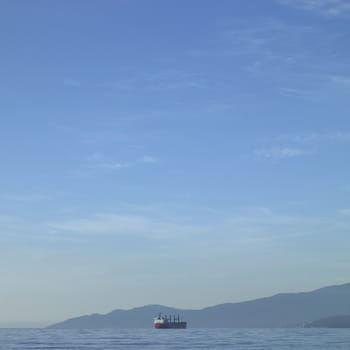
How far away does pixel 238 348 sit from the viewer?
327ft

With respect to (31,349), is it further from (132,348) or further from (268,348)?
(268,348)

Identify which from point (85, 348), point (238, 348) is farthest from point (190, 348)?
point (85, 348)

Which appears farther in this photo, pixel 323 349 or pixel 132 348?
pixel 132 348

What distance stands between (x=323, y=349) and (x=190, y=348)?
20230 millimetres

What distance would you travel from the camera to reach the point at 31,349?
103 metres

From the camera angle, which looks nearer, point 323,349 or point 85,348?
point 323,349

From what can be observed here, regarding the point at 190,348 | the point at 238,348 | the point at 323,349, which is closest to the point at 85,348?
the point at 190,348

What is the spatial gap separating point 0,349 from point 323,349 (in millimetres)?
48835

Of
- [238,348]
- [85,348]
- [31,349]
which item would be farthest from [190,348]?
[31,349]

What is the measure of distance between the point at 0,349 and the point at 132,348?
20.4 metres

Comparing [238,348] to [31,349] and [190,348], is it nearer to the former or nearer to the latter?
[190,348]

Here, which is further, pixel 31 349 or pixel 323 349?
pixel 31 349

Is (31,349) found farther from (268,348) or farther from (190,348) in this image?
(268,348)

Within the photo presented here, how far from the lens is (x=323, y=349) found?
94000mm
